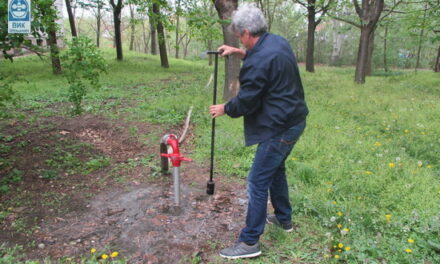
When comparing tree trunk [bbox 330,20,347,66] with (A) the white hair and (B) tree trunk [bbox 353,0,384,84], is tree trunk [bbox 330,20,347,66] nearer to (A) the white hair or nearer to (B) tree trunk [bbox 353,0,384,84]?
(B) tree trunk [bbox 353,0,384,84]

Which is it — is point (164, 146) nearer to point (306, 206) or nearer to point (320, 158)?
point (306, 206)

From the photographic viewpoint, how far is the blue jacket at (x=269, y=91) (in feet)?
8.36

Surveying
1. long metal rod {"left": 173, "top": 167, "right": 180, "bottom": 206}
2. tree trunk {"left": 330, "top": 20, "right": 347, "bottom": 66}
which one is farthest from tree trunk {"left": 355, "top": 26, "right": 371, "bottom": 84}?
tree trunk {"left": 330, "top": 20, "right": 347, "bottom": 66}

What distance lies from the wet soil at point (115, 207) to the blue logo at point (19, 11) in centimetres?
213

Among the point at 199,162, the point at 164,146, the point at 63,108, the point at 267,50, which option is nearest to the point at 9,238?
the point at 164,146

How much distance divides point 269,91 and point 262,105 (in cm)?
14

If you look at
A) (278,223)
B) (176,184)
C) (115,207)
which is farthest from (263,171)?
(115,207)

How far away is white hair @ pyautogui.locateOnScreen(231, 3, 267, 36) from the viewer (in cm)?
263

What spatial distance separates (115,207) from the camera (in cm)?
396

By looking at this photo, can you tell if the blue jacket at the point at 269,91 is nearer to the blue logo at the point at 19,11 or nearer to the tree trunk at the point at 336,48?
the blue logo at the point at 19,11

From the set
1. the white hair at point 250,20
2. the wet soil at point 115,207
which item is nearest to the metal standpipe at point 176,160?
the wet soil at point 115,207

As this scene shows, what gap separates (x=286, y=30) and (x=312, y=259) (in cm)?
3342

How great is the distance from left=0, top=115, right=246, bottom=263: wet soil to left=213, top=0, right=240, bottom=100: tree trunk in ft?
10.9

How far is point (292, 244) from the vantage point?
321 cm
